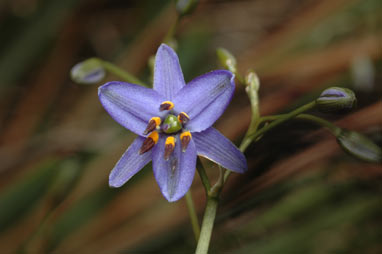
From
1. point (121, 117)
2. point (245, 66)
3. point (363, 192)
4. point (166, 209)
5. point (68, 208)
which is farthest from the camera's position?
point (245, 66)

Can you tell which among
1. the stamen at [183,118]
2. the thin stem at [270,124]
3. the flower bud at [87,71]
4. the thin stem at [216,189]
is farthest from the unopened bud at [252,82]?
the flower bud at [87,71]

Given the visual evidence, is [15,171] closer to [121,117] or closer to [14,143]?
[14,143]

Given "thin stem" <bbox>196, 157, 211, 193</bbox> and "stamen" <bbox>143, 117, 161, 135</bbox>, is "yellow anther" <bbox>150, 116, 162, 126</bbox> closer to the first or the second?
"stamen" <bbox>143, 117, 161, 135</bbox>

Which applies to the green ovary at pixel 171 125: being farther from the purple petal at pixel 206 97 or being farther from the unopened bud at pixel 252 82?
the unopened bud at pixel 252 82

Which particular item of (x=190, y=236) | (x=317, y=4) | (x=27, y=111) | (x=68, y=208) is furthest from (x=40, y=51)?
(x=317, y=4)

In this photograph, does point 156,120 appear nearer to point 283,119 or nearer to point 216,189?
point 216,189

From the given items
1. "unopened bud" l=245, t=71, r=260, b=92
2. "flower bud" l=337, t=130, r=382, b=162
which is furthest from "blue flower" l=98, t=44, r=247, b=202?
"flower bud" l=337, t=130, r=382, b=162

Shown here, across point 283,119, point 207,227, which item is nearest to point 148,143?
point 207,227
